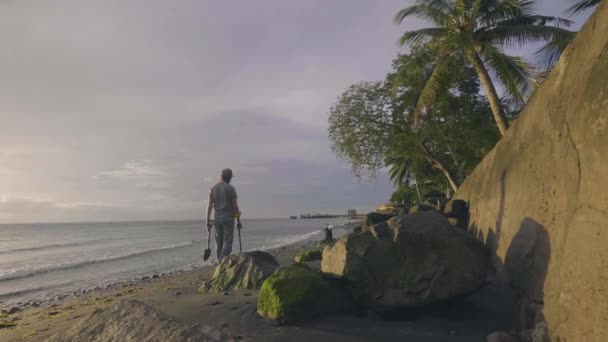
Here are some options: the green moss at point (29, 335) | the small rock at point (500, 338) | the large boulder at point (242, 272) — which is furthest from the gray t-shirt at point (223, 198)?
the small rock at point (500, 338)

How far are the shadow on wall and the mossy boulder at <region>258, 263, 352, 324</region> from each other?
2.03m

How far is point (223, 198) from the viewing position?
8.89 meters

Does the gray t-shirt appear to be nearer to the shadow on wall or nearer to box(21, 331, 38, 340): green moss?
box(21, 331, 38, 340): green moss

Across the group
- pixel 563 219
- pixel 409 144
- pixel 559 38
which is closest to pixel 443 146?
pixel 409 144

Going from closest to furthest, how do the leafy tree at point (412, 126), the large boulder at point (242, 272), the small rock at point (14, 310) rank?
the large boulder at point (242, 272)
the small rock at point (14, 310)
the leafy tree at point (412, 126)

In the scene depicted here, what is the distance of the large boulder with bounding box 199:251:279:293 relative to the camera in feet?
23.0

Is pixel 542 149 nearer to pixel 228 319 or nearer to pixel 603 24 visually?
pixel 603 24

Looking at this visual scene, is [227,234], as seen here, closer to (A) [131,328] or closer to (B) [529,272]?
(A) [131,328]

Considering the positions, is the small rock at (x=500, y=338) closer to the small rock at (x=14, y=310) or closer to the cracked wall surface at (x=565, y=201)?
the cracked wall surface at (x=565, y=201)

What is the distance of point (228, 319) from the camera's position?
5102 millimetres

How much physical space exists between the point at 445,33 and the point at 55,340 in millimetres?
16488

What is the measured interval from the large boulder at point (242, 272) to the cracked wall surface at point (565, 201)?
3929 mm

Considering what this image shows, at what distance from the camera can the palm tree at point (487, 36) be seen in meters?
14.8

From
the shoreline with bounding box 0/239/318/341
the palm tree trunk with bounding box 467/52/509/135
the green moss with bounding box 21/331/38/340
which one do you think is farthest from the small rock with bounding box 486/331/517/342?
the palm tree trunk with bounding box 467/52/509/135
